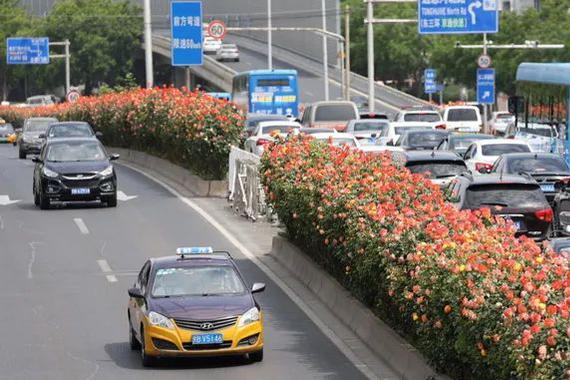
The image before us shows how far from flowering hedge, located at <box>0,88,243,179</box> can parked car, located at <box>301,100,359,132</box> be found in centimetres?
719

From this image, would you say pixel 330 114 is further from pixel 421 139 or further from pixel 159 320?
pixel 159 320

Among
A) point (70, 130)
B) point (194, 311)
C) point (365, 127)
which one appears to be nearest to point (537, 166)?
point (194, 311)

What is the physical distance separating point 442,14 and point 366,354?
39909 millimetres

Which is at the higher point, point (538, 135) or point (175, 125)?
point (175, 125)

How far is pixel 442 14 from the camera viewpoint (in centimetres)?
5719

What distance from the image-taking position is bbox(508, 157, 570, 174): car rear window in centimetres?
3120

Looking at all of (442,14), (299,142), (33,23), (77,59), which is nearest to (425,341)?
(299,142)

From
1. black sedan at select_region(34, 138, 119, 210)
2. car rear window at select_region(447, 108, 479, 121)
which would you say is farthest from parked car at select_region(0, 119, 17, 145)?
black sedan at select_region(34, 138, 119, 210)

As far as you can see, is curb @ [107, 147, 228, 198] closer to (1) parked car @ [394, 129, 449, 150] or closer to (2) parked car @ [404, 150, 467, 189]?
(1) parked car @ [394, 129, 449, 150]

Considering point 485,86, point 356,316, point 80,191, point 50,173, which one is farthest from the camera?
point 485,86

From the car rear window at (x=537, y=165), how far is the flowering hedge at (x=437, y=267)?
656cm

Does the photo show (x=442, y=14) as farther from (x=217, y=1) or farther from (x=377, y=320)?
(x=217, y=1)

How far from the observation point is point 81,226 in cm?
3291

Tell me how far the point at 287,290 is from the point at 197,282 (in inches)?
225
